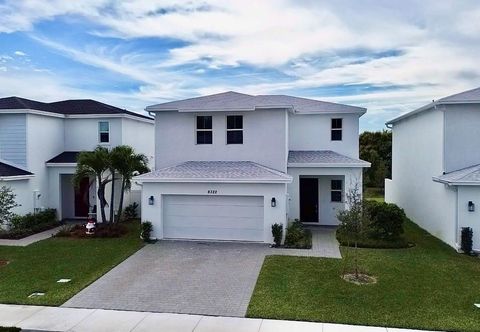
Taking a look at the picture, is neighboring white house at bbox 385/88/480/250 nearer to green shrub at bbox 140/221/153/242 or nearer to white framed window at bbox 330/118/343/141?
white framed window at bbox 330/118/343/141

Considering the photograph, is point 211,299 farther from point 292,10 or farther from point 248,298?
point 292,10

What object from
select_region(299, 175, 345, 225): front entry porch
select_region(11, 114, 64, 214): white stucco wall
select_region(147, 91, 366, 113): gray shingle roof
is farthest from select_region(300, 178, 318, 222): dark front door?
select_region(11, 114, 64, 214): white stucco wall

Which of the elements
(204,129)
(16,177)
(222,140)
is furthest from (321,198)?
(16,177)

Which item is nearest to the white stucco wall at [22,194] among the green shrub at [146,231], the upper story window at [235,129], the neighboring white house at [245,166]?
the neighboring white house at [245,166]

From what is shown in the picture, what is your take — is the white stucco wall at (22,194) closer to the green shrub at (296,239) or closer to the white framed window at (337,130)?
the green shrub at (296,239)

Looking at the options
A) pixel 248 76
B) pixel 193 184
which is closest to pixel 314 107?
pixel 248 76
